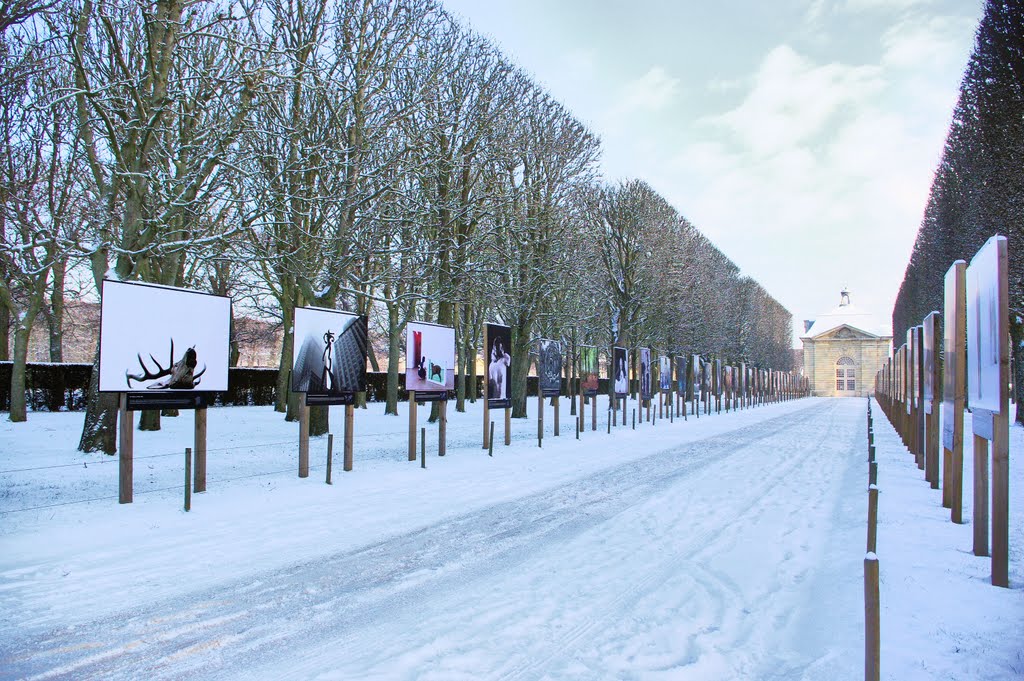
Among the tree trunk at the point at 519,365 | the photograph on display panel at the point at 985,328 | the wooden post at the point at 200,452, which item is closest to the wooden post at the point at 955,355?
the photograph on display panel at the point at 985,328

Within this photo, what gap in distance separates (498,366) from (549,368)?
356cm

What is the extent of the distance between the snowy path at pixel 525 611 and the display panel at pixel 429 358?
255 inches

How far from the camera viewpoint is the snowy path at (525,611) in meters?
4.45

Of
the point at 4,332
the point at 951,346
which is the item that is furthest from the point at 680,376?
the point at 951,346

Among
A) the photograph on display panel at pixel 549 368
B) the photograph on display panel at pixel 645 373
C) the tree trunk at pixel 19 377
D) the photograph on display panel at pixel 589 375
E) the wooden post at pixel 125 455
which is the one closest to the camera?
the wooden post at pixel 125 455

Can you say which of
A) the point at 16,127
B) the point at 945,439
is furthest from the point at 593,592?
the point at 16,127

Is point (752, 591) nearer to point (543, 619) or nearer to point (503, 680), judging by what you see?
point (543, 619)

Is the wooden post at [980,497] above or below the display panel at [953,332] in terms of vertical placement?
below

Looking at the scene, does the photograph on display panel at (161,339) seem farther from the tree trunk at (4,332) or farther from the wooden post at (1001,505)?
the tree trunk at (4,332)

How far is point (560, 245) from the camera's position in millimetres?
25797

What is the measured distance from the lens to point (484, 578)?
6301mm

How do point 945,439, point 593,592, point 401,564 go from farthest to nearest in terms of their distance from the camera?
point 945,439, point 401,564, point 593,592

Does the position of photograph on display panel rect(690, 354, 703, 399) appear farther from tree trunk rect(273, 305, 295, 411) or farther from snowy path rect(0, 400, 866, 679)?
snowy path rect(0, 400, 866, 679)

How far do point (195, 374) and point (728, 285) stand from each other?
4692cm
